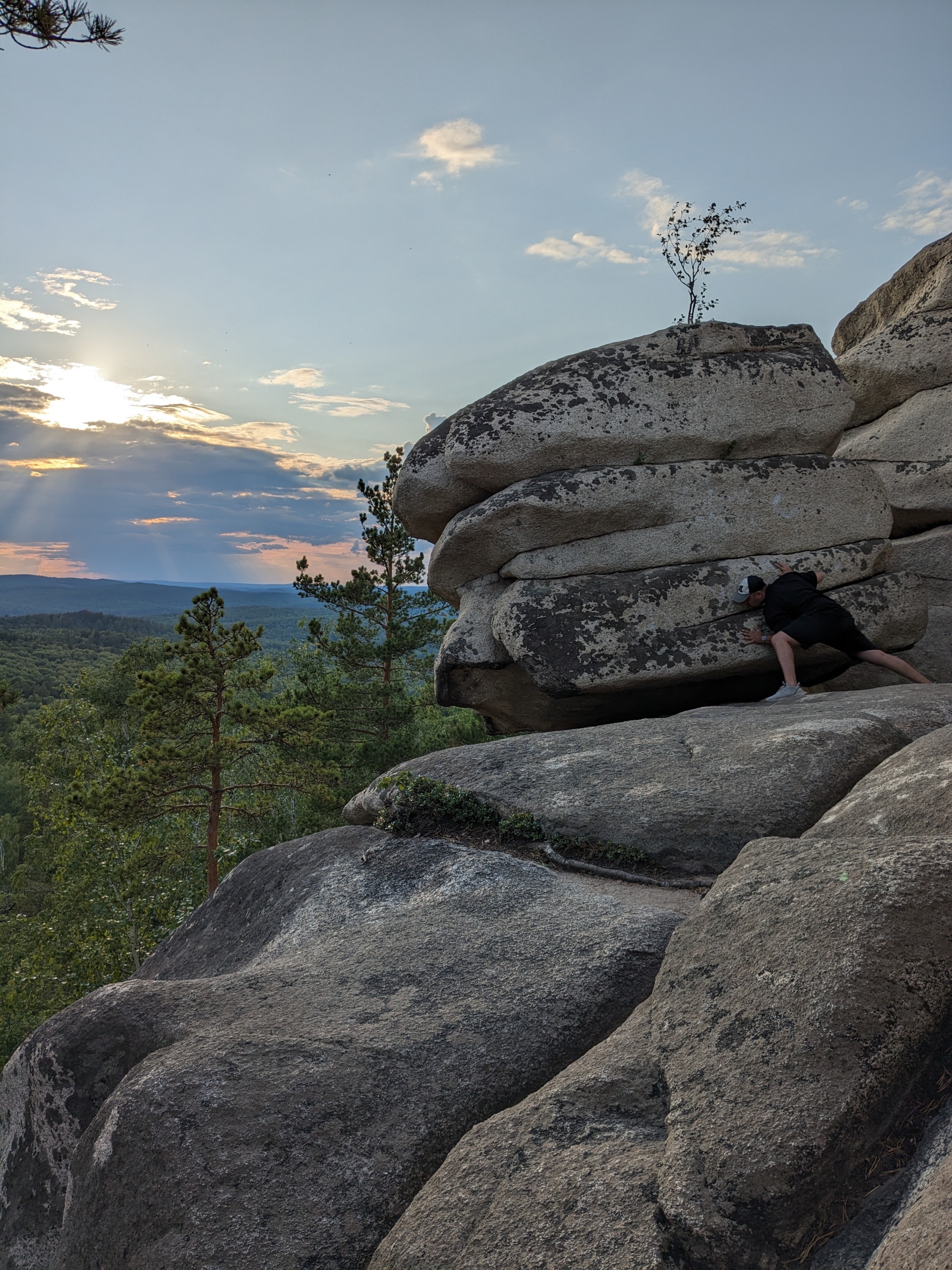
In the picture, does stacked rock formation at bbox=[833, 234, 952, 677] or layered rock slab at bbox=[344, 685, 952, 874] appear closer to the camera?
layered rock slab at bbox=[344, 685, 952, 874]

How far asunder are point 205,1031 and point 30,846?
55834 mm

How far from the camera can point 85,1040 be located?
6289 mm

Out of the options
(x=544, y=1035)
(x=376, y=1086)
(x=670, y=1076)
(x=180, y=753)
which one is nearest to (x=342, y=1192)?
(x=376, y=1086)

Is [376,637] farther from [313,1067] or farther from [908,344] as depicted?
[313,1067]

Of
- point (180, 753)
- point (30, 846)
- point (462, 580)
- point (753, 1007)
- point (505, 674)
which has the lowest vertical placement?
point (30, 846)

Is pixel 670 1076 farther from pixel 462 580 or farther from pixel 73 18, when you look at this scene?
pixel 73 18

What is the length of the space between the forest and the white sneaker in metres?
14.5

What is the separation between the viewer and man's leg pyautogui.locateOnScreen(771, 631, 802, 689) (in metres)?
12.5

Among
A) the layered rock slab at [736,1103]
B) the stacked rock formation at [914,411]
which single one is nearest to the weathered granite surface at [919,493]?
the stacked rock formation at [914,411]

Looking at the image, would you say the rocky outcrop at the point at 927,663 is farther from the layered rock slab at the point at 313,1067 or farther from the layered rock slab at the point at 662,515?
the layered rock slab at the point at 313,1067

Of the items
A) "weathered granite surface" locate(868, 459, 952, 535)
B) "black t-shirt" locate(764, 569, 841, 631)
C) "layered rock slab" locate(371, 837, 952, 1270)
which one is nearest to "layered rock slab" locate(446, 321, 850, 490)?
"black t-shirt" locate(764, 569, 841, 631)

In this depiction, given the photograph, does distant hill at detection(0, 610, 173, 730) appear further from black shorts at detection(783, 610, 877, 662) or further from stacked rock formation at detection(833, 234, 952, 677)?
black shorts at detection(783, 610, 877, 662)

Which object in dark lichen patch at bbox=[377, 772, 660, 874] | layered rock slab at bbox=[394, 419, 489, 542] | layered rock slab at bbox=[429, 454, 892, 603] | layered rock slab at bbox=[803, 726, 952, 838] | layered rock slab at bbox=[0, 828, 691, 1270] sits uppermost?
layered rock slab at bbox=[394, 419, 489, 542]

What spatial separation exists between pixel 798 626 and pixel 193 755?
18148mm
